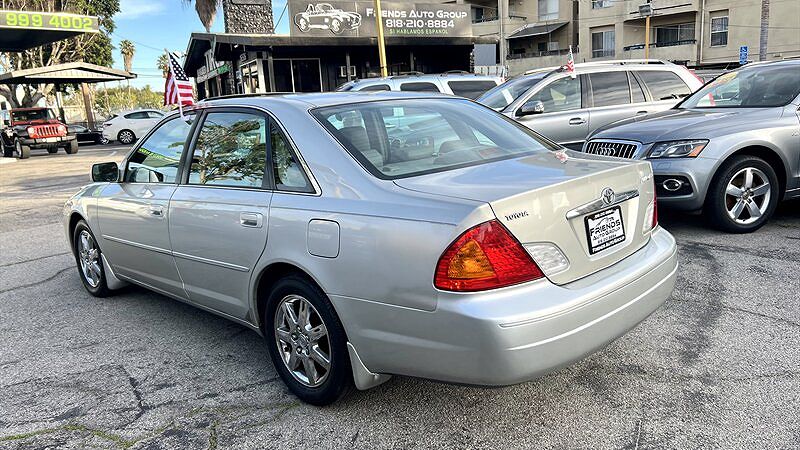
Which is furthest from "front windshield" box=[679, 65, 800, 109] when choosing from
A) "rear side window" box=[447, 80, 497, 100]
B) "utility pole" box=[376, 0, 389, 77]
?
"utility pole" box=[376, 0, 389, 77]

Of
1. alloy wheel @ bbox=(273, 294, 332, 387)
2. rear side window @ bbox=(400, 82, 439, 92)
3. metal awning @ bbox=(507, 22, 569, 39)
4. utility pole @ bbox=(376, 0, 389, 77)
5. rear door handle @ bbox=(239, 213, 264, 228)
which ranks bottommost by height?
alloy wheel @ bbox=(273, 294, 332, 387)

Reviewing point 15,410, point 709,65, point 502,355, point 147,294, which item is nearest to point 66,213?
point 147,294

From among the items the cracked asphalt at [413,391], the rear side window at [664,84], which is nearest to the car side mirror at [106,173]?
the cracked asphalt at [413,391]

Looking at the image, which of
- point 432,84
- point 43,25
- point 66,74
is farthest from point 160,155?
point 66,74

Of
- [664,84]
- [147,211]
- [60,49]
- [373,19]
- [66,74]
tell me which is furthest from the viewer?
[60,49]

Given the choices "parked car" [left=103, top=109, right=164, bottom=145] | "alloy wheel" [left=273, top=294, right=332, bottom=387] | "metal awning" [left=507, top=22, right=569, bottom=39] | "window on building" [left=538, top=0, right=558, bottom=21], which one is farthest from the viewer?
"window on building" [left=538, top=0, right=558, bottom=21]

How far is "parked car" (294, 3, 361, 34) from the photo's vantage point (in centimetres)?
2277

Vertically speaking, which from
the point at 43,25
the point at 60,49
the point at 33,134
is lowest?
the point at 33,134

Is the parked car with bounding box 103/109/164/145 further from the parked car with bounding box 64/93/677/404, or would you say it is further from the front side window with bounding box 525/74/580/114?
the parked car with bounding box 64/93/677/404

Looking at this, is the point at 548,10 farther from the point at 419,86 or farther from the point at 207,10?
the point at 419,86

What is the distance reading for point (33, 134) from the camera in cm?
2225

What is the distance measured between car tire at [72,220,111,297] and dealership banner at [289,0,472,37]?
1871 cm

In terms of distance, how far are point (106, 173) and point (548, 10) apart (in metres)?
48.3

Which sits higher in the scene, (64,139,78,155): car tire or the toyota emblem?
the toyota emblem
